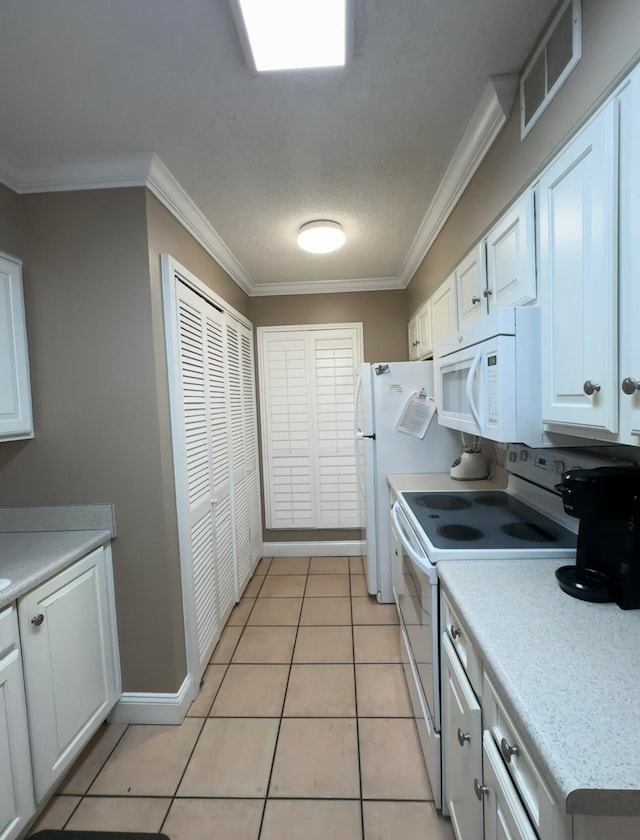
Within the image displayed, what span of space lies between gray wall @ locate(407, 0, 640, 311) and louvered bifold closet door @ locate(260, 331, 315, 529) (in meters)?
1.83


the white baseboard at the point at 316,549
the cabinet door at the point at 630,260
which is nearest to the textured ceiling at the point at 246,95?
the cabinet door at the point at 630,260

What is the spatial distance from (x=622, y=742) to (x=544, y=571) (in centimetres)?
61

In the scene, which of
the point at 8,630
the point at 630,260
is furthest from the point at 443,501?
the point at 8,630

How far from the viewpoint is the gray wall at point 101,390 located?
173 centimetres

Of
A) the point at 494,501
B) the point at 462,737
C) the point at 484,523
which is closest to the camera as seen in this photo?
the point at 462,737

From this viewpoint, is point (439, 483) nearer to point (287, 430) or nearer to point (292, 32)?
point (287, 430)

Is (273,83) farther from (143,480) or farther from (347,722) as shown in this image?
(347,722)

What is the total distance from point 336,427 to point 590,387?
2.72 metres

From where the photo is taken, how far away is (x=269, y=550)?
3.74m

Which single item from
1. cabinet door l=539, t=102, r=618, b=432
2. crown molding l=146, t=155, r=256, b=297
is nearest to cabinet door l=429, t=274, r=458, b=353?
cabinet door l=539, t=102, r=618, b=432

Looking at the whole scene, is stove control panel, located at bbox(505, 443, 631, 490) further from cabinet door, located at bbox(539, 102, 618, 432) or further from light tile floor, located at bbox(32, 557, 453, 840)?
light tile floor, located at bbox(32, 557, 453, 840)

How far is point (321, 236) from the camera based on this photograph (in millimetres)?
2357

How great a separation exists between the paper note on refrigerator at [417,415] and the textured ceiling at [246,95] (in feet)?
3.83

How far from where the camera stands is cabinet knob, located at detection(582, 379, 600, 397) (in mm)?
930
